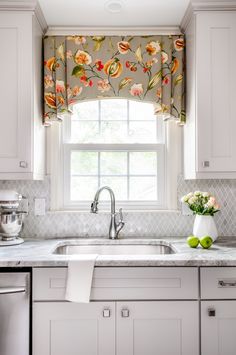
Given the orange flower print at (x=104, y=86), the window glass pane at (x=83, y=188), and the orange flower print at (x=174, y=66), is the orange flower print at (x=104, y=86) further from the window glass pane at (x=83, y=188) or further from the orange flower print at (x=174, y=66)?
the window glass pane at (x=83, y=188)

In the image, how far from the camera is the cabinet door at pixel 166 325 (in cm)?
177

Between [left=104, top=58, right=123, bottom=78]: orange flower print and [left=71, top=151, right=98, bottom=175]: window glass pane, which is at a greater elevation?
[left=104, top=58, right=123, bottom=78]: orange flower print

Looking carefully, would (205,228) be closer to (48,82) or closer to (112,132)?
(112,132)

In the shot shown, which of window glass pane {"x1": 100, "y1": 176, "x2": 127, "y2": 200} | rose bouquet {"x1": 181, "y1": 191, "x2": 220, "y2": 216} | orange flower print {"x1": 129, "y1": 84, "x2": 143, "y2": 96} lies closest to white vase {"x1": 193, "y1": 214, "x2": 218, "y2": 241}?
rose bouquet {"x1": 181, "y1": 191, "x2": 220, "y2": 216}

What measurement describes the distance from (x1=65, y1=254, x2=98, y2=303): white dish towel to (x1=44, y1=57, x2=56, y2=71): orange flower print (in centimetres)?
140

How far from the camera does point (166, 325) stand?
1.77m

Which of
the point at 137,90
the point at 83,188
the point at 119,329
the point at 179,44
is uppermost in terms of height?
the point at 179,44

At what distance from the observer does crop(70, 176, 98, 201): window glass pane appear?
101 inches

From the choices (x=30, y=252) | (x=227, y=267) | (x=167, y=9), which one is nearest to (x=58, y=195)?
(x=30, y=252)

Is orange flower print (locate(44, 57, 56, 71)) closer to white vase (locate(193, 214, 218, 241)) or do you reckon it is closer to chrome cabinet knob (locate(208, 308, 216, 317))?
white vase (locate(193, 214, 218, 241))

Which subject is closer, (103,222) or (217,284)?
(217,284)

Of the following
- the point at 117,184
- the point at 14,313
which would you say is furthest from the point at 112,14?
the point at 14,313

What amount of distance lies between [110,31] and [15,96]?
0.89 meters

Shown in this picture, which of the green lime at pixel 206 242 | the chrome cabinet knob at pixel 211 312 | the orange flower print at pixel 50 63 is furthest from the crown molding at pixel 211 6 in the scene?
the chrome cabinet knob at pixel 211 312
